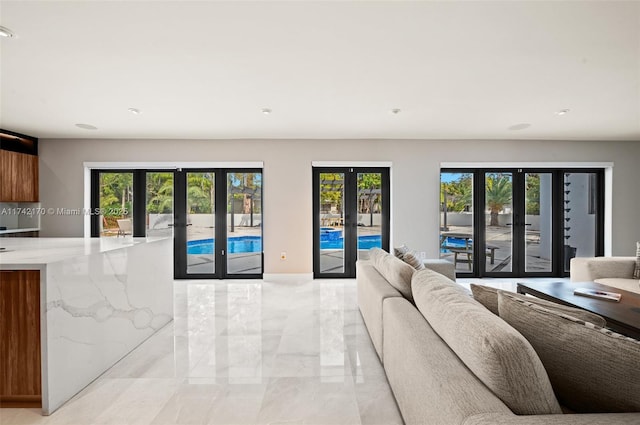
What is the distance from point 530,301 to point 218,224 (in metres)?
5.07

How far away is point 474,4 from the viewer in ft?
6.64

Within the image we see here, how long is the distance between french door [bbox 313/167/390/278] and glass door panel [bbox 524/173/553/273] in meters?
2.43

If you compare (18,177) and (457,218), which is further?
(457,218)

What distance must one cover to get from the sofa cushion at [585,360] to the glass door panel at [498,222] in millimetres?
4947

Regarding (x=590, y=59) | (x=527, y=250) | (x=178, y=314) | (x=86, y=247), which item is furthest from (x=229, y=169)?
(x=527, y=250)

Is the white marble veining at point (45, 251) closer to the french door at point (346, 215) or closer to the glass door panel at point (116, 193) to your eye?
the glass door panel at point (116, 193)

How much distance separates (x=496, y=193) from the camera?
570 centimetres

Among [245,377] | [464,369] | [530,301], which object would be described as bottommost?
[245,377]

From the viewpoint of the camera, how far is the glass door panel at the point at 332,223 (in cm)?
567

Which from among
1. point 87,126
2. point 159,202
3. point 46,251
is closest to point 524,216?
point 159,202

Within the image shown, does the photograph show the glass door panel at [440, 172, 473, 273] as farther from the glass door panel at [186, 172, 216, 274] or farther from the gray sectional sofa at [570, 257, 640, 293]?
the glass door panel at [186, 172, 216, 274]

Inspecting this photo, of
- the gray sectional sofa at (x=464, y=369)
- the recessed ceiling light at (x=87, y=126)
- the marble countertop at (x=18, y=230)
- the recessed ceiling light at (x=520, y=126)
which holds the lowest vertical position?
the gray sectional sofa at (x=464, y=369)

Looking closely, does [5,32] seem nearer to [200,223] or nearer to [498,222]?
[200,223]

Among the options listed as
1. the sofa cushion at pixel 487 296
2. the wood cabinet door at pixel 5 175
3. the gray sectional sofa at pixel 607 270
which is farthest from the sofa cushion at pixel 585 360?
the wood cabinet door at pixel 5 175
